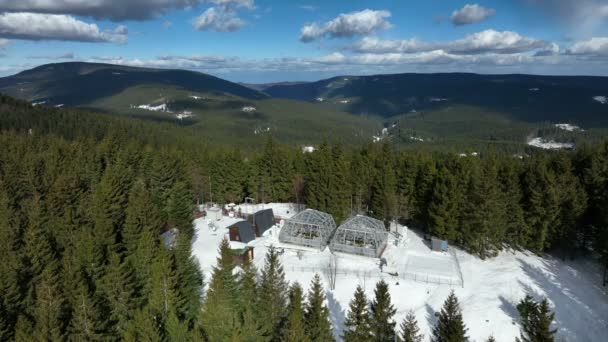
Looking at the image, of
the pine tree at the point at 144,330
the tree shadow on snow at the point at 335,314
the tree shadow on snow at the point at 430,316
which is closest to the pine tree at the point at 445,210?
the tree shadow on snow at the point at 430,316

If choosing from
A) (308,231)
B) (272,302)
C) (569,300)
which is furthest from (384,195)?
(272,302)

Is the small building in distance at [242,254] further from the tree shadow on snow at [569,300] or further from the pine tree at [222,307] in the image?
the tree shadow on snow at [569,300]

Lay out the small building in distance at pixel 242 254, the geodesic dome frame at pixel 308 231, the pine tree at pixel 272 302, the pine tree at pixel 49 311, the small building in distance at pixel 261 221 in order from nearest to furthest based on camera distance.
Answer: the pine tree at pixel 49 311, the pine tree at pixel 272 302, the small building in distance at pixel 242 254, the geodesic dome frame at pixel 308 231, the small building in distance at pixel 261 221

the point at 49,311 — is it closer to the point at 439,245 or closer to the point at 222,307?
the point at 222,307

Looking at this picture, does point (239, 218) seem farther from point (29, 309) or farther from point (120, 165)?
point (29, 309)

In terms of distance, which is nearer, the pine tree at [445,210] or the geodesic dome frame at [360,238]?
the geodesic dome frame at [360,238]

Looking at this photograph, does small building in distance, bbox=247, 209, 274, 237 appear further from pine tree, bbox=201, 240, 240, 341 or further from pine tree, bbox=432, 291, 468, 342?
pine tree, bbox=432, 291, 468, 342
